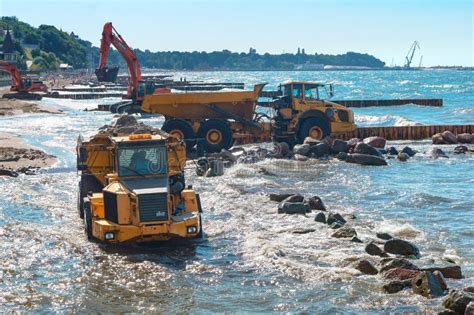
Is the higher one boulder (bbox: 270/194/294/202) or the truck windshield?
the truck windshield

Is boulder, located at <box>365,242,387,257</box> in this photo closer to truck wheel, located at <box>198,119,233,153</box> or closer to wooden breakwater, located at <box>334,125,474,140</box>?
truck wheel, located at <box>198,119,233,153</box>

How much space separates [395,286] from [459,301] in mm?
1376

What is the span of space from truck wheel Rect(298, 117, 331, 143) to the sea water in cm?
451

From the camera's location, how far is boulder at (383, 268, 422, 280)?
1241 centimetres

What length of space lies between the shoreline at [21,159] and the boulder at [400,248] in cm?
1344

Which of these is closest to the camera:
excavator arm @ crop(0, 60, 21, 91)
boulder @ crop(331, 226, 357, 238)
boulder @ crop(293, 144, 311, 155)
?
boulder @ crop(331, 226, 357, 238)

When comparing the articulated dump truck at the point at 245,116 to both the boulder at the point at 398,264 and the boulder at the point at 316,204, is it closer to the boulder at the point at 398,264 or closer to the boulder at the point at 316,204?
the boulder at the point at 316,204

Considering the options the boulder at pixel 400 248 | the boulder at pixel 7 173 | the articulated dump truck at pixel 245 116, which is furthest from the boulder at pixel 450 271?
the articulated dump truck at pixel 245 116

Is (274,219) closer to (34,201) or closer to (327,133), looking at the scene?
(34,201)

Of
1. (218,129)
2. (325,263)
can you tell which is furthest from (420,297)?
(218,129)

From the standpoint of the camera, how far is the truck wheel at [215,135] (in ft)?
96.0

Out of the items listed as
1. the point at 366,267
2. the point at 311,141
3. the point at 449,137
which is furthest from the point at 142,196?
the point at 449,137

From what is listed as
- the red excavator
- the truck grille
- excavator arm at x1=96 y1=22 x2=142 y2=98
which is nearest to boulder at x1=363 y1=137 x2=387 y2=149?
excavator arm at x1=96 y1=22 x2=142 y2=98

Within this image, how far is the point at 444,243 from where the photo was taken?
15.8m
